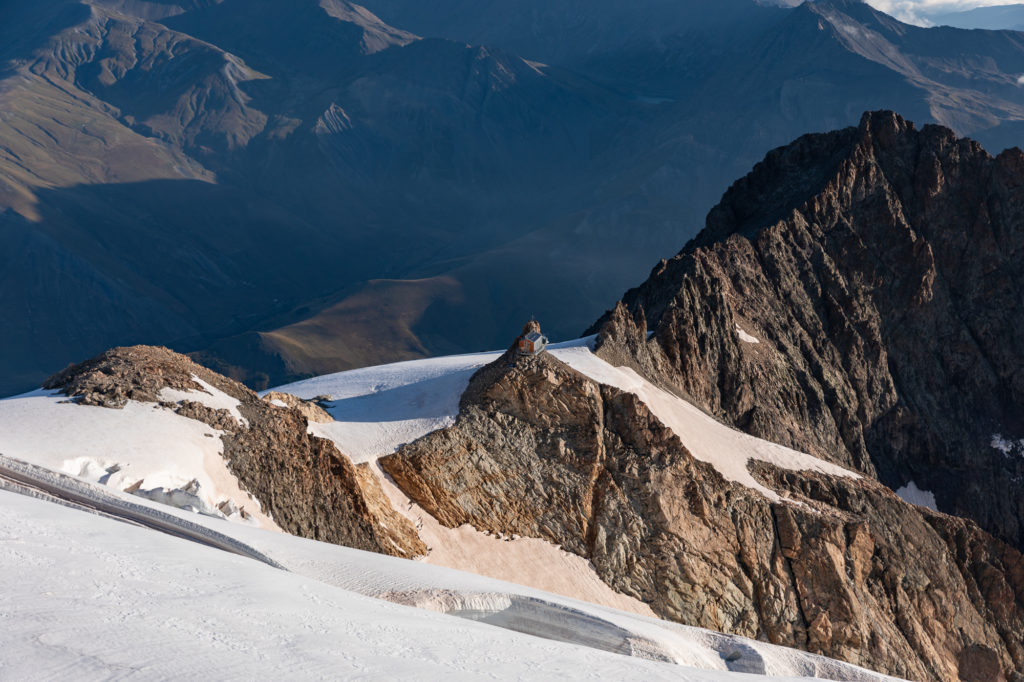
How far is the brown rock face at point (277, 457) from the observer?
133ft

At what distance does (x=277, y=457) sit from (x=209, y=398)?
4019 millimetres

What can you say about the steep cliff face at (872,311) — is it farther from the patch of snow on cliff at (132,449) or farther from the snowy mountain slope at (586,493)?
the patch of snow on cliff at (132,449)

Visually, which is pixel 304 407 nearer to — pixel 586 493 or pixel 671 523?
pixel 586 493

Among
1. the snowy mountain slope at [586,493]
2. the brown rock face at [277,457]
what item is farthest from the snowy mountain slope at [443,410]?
the brown rock face at [277,457]

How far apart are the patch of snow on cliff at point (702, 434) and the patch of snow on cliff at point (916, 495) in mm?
18841

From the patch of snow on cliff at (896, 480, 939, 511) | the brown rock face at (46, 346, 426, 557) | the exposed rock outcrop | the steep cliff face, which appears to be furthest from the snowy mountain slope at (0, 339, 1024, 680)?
the patch of snow on cliff at (896, 480, 939, 511)

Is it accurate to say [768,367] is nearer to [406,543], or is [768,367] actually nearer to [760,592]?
[760,592]

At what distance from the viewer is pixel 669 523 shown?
5053cm

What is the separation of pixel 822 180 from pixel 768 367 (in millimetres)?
25198

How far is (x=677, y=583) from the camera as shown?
48.9 metres

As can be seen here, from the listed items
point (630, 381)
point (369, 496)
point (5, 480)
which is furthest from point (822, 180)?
point (5, 480)

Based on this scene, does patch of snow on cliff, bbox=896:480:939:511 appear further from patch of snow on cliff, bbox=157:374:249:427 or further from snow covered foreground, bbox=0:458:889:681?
patch of snow on cliff, bbox=157:374:249:427

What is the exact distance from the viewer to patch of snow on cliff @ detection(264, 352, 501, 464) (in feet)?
159

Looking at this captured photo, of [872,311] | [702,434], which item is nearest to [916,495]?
[872,311]
